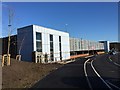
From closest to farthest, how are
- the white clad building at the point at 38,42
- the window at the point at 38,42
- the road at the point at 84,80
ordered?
1. the road at the point at 84,80
2. the white clad building at the point at 38,42
3. the window at the point at 38,42

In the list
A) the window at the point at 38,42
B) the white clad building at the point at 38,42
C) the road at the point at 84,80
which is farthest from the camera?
the window at the point at 38,42

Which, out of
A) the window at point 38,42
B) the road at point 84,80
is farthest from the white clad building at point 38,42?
the road at point 84,80

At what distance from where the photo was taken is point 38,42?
5481cm

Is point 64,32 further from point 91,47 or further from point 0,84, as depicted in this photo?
point 0,84

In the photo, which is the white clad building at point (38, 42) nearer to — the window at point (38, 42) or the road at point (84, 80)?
the window at point (38, 42)

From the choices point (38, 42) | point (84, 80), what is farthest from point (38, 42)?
point (84, 80)

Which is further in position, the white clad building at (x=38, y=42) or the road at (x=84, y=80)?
the white clad building at (x=38, y=42)

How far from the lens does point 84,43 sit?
98125 millimetres

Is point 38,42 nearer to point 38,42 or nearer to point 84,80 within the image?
point 38,42

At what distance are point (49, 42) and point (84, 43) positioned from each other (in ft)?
133

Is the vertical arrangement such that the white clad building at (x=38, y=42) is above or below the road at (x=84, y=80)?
above

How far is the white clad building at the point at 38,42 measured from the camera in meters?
53.0

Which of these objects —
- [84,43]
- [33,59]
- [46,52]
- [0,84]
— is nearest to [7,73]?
[0,84]

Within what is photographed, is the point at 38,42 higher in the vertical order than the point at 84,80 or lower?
higher
